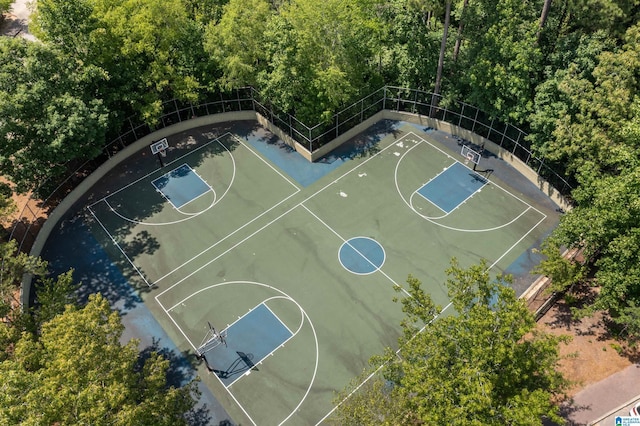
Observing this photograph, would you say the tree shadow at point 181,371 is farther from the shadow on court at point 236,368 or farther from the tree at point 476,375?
the tree at point 476,375

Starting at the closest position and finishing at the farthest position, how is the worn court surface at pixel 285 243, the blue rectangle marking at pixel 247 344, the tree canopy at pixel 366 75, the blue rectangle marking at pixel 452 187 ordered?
Result: the tree canopy at pixel 366 75
the blue rectangle marking at pixel 247 344
the worn court surface at pixel 285 243
the blue rectangle marking at pixel 452 187

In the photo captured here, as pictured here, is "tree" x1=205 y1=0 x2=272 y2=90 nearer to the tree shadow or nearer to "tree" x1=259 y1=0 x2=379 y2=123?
"tree" x1=259 y1=0 x2=379 y2=123

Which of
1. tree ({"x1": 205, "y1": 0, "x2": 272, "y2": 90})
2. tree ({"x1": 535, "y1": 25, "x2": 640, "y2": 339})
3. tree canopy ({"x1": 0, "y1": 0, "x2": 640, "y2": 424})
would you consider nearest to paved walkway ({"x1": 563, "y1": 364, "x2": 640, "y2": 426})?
tree ({"x1": 535, "y1": 25, "x2": 640, "y2": 339})

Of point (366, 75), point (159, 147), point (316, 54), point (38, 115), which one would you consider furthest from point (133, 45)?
point (366, 75)

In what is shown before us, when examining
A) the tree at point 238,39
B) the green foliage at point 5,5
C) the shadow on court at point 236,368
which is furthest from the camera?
the green foliage at point 5,5

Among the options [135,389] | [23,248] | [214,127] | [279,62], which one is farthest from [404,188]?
[23,248]

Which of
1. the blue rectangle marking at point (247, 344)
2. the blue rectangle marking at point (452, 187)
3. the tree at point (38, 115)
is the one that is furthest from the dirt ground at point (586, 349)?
the tree at point (38, 115)

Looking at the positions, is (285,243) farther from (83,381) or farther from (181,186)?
(83,381)
